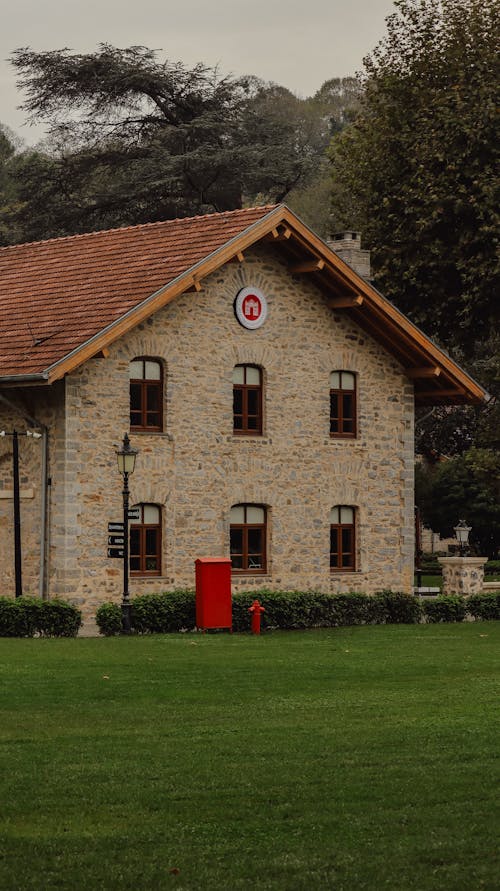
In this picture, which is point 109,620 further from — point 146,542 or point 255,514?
point 255,514

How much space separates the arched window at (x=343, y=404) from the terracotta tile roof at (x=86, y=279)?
424cm

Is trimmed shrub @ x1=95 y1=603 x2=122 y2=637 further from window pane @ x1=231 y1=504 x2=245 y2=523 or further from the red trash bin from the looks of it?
window pane @ x1=231 y1=504 x2=245 y2=523

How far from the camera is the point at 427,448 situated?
6394 centimetres

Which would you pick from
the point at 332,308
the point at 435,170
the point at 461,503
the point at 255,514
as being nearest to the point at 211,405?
the point at 255,514

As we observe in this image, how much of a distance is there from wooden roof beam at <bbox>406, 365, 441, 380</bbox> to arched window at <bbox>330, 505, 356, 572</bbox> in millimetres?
3304

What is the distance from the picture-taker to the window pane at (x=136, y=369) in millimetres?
32781

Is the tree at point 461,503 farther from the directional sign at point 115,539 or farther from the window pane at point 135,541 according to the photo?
the directional sign at point 115,539

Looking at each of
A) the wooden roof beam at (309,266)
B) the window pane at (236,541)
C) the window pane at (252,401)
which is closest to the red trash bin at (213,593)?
the window pane at (236,541)

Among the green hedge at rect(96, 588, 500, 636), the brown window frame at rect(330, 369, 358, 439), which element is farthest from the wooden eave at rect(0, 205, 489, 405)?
the green hedge at rect(96, 588, 500, 636)

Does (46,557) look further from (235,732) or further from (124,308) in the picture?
(235,732)

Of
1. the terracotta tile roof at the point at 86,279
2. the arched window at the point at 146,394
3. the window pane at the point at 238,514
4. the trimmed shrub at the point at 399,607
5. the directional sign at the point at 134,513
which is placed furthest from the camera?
the window pane at the point at 238,514

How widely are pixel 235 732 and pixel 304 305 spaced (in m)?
20.3

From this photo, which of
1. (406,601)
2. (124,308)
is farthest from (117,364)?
(406,601)

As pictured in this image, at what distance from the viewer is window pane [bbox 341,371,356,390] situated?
36375mm
